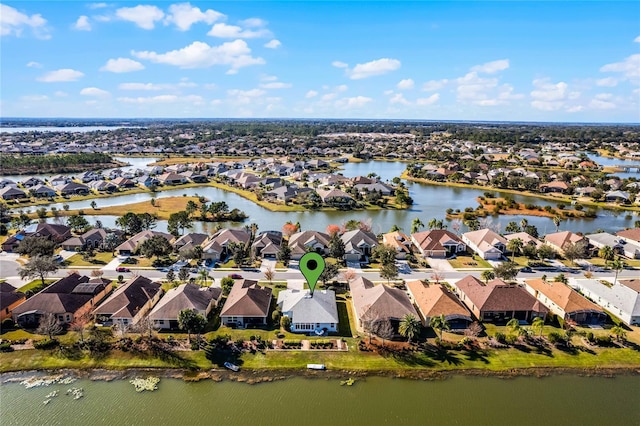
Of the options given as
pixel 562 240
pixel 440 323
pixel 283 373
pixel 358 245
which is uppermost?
pixel 562 240

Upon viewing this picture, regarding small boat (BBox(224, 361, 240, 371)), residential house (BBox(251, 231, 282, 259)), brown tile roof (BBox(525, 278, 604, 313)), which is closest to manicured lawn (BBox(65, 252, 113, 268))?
residential house (BBox(251, 231, 282, 259))

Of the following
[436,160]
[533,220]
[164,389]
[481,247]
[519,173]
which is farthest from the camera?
[436,160]

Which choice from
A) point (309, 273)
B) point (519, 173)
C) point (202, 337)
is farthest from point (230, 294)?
point (519, 173)

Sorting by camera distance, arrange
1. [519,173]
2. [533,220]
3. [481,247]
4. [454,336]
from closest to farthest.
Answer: [454,336]
[481,247]
[533,220]
[519,173]

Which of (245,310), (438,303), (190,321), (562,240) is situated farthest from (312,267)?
(562,240)

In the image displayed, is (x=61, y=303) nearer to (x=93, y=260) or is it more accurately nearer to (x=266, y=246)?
(x=93, y=260)

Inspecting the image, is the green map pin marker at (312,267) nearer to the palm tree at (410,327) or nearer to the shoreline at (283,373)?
the palm tree at (410,327)

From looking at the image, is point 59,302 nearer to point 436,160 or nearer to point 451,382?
point 451,382

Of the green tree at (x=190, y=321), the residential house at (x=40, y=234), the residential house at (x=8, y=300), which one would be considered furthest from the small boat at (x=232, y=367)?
the residential house at (x=40, y=234)
